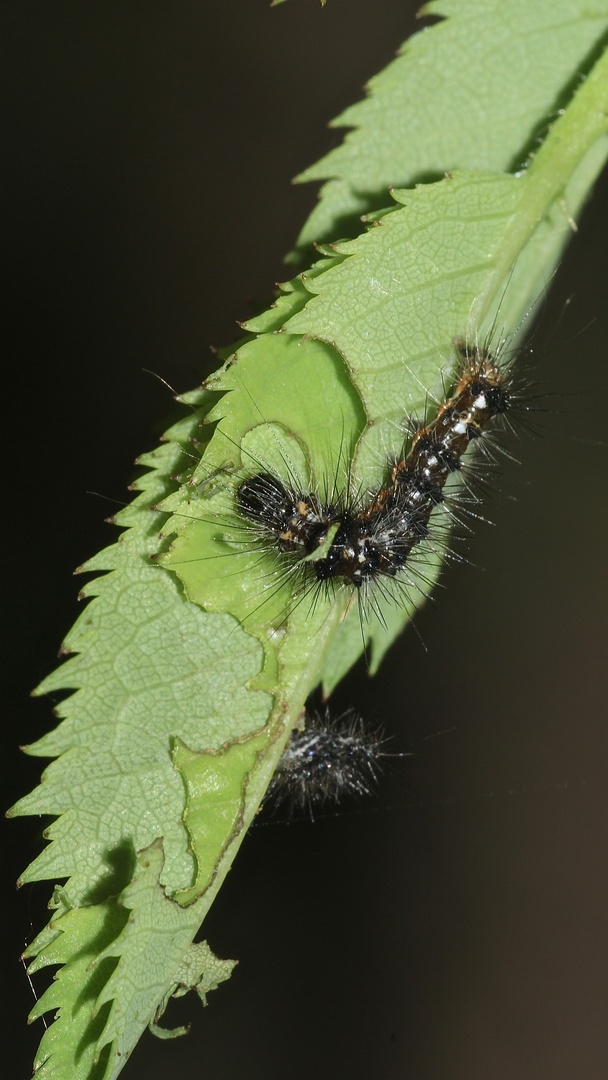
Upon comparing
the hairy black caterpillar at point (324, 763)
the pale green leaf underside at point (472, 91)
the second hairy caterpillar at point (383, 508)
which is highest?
the pale green leaf underside at point (472, 91)

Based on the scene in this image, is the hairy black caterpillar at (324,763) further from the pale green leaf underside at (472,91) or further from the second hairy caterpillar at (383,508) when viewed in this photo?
the pale green leaf underside at (472,91)

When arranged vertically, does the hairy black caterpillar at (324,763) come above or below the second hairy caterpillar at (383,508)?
below

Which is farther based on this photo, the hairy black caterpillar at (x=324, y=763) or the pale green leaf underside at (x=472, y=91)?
the hairy black caterpillar at (x=324, y=763)

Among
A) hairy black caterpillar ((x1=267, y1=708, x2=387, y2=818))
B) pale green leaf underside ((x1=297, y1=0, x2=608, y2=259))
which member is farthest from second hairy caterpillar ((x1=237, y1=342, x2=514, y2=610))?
hairy black caterpillar ((x1=267, y1=708, x2=387, y2=818))

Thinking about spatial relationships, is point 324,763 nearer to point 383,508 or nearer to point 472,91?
point 383,508

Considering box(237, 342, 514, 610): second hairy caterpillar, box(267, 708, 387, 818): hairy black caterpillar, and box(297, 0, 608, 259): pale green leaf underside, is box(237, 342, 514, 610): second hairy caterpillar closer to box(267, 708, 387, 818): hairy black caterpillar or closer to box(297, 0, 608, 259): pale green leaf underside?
box(297, 0, 608, 259): pale green leaf underside

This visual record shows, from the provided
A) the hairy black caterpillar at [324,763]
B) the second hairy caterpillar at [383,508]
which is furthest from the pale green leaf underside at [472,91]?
the hairy black caterpillar at [324,763]
